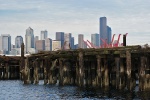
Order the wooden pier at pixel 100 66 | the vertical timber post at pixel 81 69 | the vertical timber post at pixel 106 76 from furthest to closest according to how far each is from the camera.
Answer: the vertical timber post at pixel 81 69 → the vertical timber post at pixel 106 76 → the wooden pier at pixel 100 66

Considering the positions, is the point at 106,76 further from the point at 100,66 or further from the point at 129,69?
the point at 129,69

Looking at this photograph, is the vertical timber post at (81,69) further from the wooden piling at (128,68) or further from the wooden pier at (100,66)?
the wooden piling at (128,68)

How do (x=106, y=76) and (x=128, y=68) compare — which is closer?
(x=128, y=68)

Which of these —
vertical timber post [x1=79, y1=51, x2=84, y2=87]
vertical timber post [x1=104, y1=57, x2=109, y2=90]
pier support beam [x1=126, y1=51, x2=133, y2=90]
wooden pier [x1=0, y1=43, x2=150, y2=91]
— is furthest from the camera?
vertical timber post [x1=79, y1=51, x2=84, y2=87]

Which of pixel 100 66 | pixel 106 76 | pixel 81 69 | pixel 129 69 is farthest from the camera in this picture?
pixel 81 69

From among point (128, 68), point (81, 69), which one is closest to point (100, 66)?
point (81, 69)

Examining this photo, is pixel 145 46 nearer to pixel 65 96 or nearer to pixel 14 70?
pixel 65 96

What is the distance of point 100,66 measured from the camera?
Result: 191 feet

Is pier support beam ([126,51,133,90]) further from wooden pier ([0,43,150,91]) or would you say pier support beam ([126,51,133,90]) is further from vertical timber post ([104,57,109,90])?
vertical timber post ([104,57,109,90])

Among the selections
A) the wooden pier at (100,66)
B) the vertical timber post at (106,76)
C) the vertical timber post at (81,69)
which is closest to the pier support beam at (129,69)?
the wooden pier at (100,66)

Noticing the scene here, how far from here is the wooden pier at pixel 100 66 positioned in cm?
5253

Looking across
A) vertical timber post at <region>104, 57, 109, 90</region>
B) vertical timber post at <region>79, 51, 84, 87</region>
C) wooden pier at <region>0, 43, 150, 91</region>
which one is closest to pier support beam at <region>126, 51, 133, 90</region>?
wooden pier at <region>0, 43, 150, 91</region>

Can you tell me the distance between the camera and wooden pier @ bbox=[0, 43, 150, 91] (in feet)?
172

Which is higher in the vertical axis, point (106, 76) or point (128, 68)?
point (128, 68)
